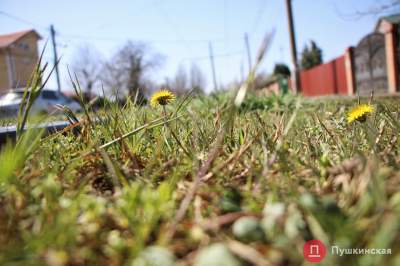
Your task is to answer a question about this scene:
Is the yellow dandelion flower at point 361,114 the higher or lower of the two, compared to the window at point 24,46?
lower

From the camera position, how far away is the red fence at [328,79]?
52.3ft

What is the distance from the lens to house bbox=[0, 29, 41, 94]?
86.4 feet

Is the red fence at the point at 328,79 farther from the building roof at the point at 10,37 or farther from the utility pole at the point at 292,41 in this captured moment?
the building roof at the point at 10,37

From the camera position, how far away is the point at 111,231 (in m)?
0.52

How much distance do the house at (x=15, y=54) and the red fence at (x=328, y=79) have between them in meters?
20.9

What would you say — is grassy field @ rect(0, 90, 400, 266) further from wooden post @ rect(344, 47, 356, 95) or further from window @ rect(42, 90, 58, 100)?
wooden post @ rect(344, 47, 356, 95)

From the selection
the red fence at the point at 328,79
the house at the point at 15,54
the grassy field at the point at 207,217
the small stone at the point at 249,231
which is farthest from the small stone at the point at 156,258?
the house at the point at 15,54

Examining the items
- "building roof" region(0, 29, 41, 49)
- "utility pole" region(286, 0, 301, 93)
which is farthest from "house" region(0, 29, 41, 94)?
"utility pole" region(286, 0, 301, 93)

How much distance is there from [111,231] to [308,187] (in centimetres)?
37

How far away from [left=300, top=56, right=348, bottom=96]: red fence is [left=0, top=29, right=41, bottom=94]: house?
20.9 meters

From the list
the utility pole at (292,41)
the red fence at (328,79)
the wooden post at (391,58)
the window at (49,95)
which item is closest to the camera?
the wooden post at (391,58)

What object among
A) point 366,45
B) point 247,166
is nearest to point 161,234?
point 247,166

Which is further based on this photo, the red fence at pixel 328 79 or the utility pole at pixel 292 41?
the red fence at pixel 328 79

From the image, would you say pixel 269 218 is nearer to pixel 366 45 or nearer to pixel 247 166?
pixel 247 166
